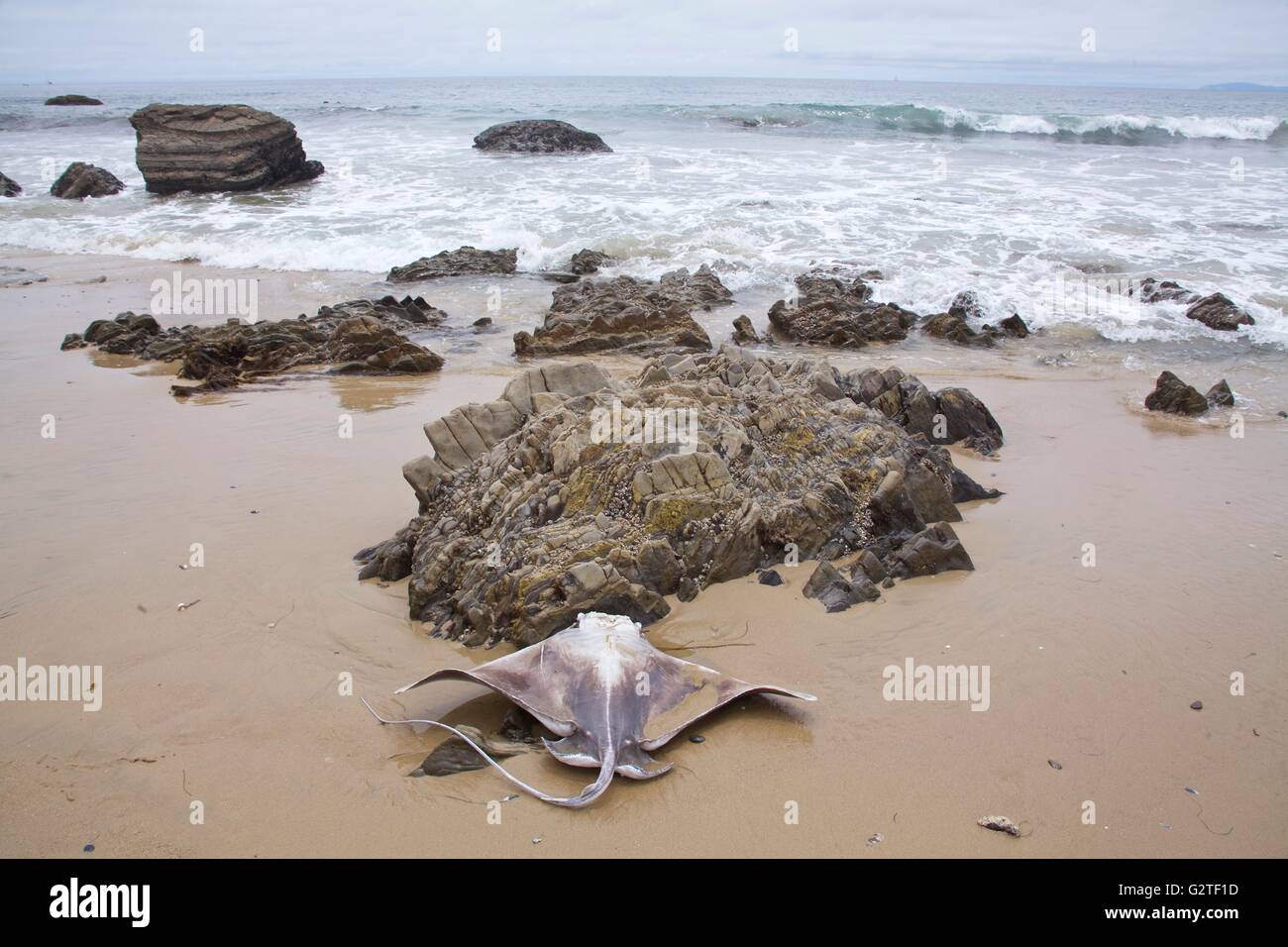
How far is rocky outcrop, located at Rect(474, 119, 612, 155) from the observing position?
28.3m

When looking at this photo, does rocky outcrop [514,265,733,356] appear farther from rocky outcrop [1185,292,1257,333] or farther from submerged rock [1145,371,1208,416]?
rocky outcrop [1185,292,1257,333]

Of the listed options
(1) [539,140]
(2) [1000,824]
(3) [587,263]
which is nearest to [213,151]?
(1) [539,140]

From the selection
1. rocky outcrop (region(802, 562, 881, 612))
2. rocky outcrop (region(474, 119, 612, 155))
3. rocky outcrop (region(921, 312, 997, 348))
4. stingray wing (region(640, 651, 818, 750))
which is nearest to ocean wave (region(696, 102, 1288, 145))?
rocky outcrop (region(474, 119, 612, 155))

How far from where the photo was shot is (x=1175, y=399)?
770cm

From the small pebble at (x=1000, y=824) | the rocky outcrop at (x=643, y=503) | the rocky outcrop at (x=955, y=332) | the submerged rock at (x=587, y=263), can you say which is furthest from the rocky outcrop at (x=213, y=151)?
the small pebble at (x=1000, y=824)

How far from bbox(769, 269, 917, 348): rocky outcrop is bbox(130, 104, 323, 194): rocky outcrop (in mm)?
16581

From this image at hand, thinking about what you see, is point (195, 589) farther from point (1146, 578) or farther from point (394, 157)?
point (394, 157)

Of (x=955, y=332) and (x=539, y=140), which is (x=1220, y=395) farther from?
(x=539, y=140)

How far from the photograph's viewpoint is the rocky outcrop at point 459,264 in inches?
547

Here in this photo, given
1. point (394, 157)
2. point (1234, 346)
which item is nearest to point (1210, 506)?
point (1234, 346)

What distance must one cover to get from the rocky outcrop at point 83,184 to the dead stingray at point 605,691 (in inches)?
891

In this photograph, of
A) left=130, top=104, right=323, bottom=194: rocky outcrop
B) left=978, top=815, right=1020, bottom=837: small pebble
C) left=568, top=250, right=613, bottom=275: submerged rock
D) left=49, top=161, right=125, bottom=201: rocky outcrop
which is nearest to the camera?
left=978, top=815, right=1020, bottom=837: small pebble

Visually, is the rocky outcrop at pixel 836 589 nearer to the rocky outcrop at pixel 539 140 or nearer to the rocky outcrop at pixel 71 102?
the rocky outcrop at pixel 539 140

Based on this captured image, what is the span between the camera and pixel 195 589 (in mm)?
4645
